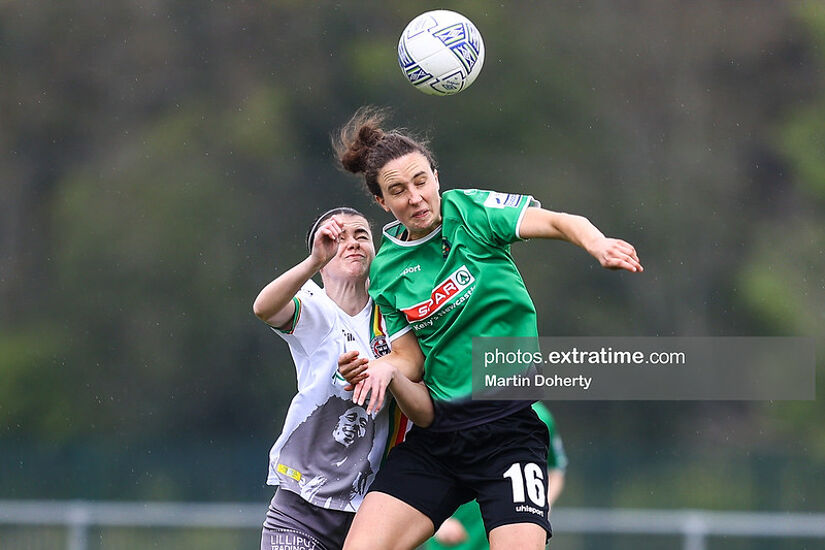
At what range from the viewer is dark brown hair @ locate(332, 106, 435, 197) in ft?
16.4

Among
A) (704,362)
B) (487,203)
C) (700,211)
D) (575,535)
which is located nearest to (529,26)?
(700,211)

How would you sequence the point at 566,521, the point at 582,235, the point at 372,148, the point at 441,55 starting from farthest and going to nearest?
the point at 566,521 → the point at 441,55 → the point at 372,148 → the point at 582,235

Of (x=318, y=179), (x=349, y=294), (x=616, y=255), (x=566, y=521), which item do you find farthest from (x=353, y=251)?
(x=318, y=179)

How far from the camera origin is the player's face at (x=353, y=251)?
5.19 metres

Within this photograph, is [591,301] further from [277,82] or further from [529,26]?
[277,82]

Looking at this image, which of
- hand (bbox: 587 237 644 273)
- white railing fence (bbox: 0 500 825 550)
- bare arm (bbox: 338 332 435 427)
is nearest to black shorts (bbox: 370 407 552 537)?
bare arm (bbox: 338 332 435 427)

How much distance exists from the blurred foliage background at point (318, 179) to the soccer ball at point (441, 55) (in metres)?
11.4

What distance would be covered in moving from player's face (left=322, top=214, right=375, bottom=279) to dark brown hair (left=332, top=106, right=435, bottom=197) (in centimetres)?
17

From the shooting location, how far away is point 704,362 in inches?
704

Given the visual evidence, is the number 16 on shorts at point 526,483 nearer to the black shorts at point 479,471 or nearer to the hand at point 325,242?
the black shorts at point 479,471

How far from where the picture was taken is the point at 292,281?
4.87 meters

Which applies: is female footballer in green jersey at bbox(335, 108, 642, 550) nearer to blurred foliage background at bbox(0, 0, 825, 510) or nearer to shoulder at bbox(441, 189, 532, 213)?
shoulder at bbox(441, 189, 532, 213)

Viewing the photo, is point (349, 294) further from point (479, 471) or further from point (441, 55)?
point (441, 55)

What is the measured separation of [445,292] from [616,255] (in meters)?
0.86
